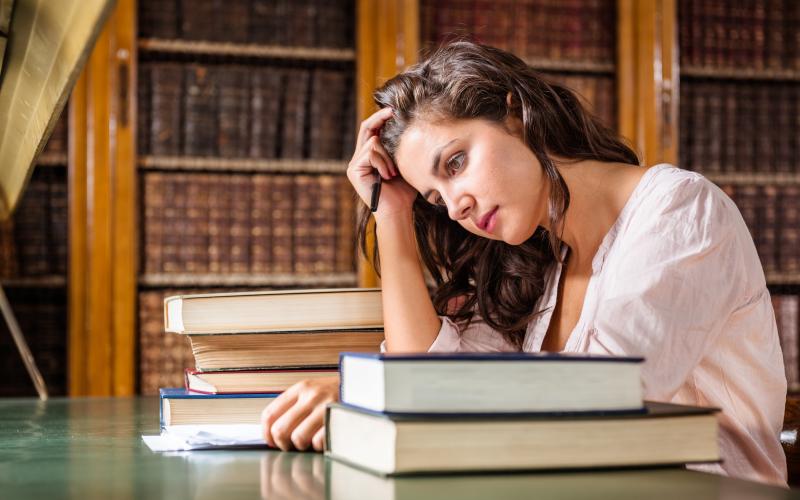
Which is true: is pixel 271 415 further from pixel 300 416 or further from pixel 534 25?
pixel 534 25

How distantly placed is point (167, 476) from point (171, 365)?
6.99 ft

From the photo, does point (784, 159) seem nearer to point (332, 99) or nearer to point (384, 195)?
point (332, 99)

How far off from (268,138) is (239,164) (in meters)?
0.12

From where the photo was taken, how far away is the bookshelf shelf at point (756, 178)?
302 cm

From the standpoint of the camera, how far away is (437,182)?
1.33 metres

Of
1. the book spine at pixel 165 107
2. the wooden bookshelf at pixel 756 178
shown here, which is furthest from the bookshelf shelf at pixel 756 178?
the book spine at pixel 165 107

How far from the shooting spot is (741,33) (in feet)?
10.00

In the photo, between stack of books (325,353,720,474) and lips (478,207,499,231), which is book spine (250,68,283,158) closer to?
lips (478,207,499,231)

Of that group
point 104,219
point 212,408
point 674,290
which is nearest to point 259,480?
point 212,408

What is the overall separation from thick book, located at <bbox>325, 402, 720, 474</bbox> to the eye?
0.73m

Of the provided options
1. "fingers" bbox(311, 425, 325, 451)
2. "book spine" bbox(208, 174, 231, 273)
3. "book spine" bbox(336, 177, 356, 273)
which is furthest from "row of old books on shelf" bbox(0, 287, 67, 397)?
"fingers" bbox(311, 425, 325, 451)

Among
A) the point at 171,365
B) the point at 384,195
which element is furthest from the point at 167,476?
the point at 171,365

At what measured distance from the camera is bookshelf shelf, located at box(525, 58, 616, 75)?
2943mm

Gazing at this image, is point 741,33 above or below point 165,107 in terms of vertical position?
above
